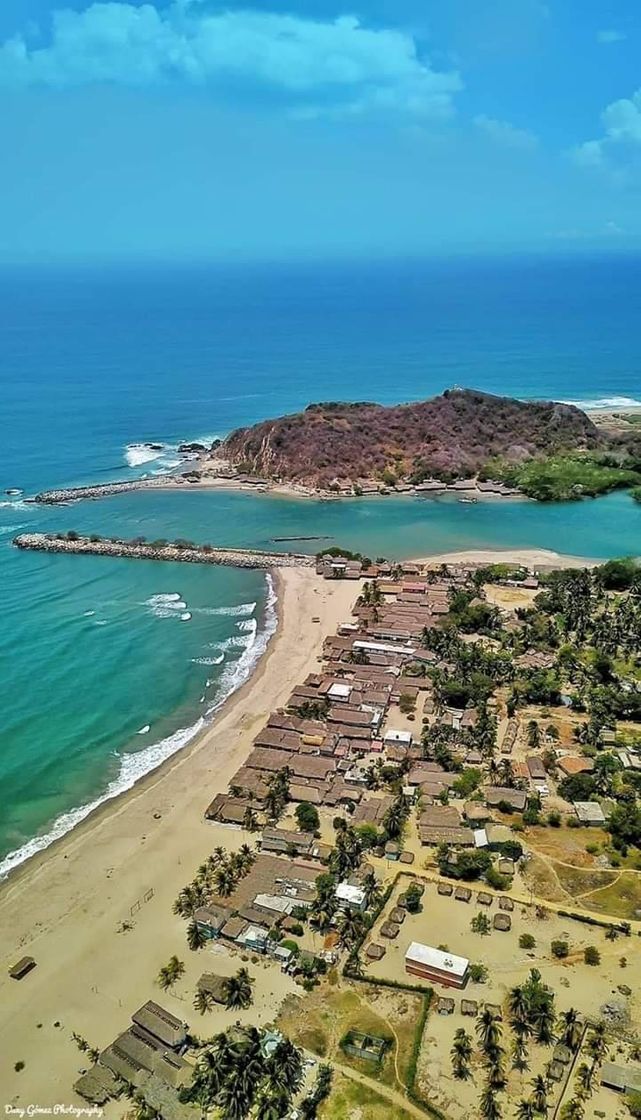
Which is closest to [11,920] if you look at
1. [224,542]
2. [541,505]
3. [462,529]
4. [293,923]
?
[293,923]

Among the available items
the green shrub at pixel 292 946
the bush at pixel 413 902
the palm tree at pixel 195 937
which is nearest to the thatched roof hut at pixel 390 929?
the bush at pixel 413 902

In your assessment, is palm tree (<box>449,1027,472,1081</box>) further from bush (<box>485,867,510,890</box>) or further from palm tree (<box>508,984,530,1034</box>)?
bush (<box>485,867,510,890</box>)

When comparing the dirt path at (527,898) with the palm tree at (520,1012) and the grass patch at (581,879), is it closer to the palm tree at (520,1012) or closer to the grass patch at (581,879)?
the grass patch at (581,879)

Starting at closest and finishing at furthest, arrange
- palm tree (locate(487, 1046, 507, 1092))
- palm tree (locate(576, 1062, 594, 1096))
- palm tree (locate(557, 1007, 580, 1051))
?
palm tree (locate(576, 1062, 594, 1096))
palm tree (locate(487, 1046, 507, 1092))
palm tree (locate(557, 1007, 580, 1051))

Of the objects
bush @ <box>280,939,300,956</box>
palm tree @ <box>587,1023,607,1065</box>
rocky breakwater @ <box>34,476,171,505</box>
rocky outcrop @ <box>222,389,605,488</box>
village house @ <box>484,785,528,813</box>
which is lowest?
palm tree @ <box>587,1023,607,1065</box>

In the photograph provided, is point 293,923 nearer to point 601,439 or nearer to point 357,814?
point 357,814

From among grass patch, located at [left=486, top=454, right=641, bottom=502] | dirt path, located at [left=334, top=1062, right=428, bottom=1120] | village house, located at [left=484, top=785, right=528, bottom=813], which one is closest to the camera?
dirt path, located at [left=334, top=1062, right=428, bottom=1120]

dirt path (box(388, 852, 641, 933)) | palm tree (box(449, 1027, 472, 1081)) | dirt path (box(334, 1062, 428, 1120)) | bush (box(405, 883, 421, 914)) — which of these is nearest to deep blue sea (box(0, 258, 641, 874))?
dirt path (box(388, 852, 641, 933))
